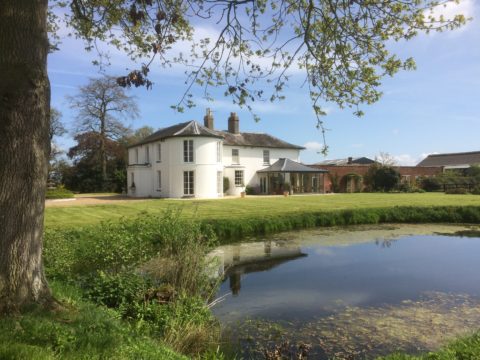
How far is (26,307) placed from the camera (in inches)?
179

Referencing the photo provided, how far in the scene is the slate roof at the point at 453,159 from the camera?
5434cm

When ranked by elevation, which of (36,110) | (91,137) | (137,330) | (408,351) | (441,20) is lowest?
(408,351)


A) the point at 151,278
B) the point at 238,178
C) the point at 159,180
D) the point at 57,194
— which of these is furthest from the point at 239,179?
the point at 151,278

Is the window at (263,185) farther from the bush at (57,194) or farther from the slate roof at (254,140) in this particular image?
the bush at (57,194)

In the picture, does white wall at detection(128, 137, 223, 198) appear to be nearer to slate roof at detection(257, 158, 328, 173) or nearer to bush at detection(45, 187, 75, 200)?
slate roof at detection(257, 158, 328, 173)

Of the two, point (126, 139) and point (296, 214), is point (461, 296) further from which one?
point (126, 139)

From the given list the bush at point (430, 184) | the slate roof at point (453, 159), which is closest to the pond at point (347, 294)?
the bush at point (430, 184)

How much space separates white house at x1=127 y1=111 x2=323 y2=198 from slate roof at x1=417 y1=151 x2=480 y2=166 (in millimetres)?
26401

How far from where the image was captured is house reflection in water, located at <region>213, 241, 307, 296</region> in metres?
10.6

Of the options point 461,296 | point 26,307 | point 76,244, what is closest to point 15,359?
point 26,307

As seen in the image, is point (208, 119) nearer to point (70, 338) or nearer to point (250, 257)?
point (250, 257)

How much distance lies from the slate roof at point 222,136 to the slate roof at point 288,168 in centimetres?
180

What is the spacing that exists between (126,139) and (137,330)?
4525cm

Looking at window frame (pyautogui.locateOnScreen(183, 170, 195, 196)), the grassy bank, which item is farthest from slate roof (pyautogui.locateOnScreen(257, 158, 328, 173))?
the grassy bank
